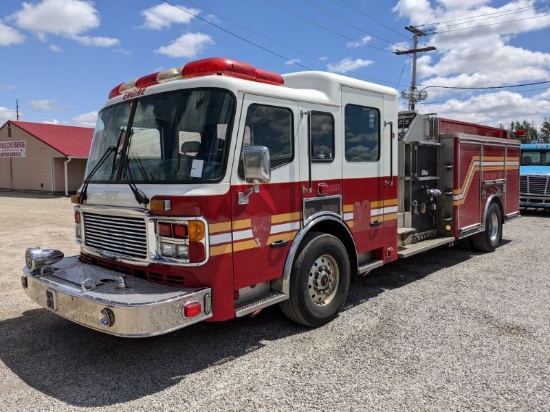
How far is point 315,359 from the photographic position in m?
4.00

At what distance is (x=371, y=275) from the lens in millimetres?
6914

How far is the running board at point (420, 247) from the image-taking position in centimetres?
611

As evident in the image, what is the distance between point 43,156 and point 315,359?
27.4m

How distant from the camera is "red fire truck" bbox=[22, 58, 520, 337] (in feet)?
11.9

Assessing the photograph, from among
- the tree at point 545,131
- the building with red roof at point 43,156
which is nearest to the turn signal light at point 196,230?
the building with red roof at point 43,156

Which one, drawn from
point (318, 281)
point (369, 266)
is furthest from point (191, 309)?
point (369, 266)

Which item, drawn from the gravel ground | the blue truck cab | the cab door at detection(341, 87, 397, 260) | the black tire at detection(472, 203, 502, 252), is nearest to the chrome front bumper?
the gravel ground

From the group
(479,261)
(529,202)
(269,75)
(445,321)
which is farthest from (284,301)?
(529,202)

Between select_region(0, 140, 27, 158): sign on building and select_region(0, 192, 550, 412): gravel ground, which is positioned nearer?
select_region(0, 192, 550, 412): gravel ground

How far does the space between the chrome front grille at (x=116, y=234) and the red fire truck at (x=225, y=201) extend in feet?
0.05

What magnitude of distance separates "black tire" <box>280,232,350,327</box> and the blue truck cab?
40.5 ft

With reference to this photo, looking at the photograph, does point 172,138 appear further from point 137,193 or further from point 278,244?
point 278,244

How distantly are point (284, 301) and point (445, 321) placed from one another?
69.4 inches

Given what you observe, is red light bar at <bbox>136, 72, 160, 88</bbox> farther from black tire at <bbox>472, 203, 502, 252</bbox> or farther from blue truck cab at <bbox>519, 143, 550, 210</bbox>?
blue truck cab at <bbox>519, 143, 550, 210</bbox>
